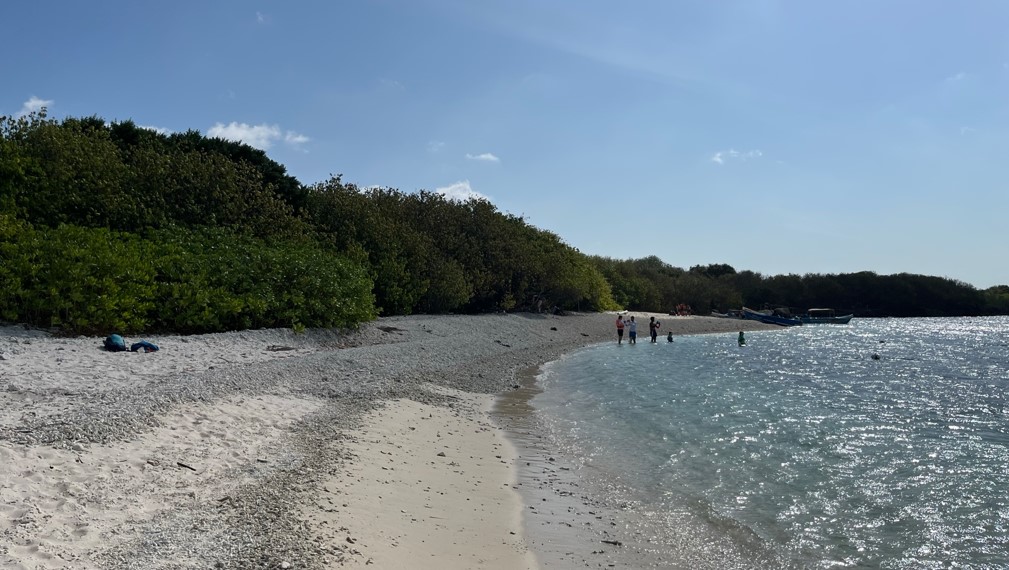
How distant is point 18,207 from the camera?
23516mm

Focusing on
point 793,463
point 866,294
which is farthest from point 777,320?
point 793,463

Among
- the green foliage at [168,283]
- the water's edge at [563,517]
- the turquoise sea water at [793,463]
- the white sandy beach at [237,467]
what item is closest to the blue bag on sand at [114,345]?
the white sandy beach at [237,467]

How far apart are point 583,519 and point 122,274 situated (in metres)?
16.9

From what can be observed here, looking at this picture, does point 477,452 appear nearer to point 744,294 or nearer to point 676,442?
point 676,442

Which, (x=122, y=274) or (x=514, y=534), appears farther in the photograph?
(x=122, y=274)

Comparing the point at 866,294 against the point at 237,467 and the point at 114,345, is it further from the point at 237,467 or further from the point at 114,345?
the point at 237,467

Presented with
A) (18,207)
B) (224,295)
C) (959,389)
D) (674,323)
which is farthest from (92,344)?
(674,323)

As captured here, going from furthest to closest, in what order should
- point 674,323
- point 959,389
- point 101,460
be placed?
point 674,323
point 959,389
point 101,460

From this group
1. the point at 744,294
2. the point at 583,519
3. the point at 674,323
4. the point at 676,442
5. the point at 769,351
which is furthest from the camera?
the point at 744,294

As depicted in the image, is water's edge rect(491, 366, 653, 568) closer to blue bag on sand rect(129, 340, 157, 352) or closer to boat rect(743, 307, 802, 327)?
blue bag on sand rect(129, 340, 157, 352)

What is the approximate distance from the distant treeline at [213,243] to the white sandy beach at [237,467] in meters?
2.53

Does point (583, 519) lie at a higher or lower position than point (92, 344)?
lower

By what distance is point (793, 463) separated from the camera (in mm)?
12078

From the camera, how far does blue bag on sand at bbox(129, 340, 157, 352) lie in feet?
53.8
